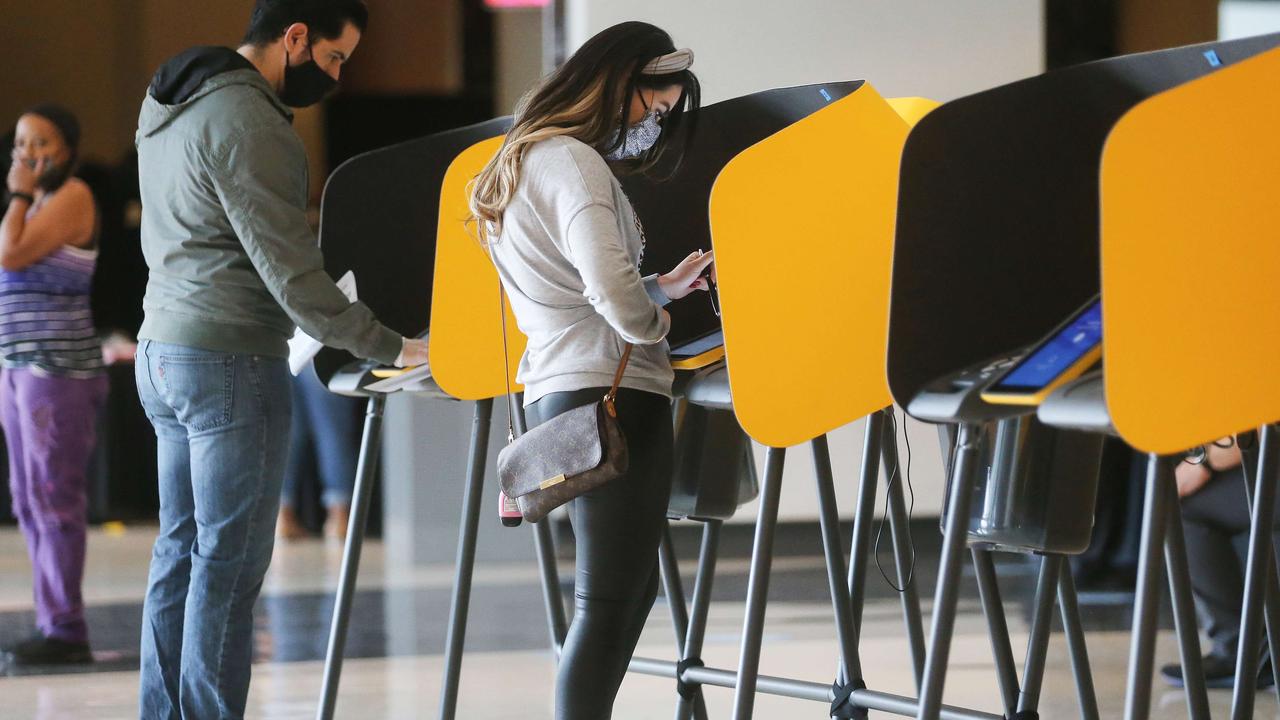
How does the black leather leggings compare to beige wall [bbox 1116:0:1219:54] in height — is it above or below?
below

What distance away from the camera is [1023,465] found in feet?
7.16

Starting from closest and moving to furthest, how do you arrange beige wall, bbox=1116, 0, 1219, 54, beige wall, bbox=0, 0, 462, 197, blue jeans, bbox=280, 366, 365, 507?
beige wall, bbox=1116, 0, 1219, 54
blue jeans, bbox=280, 366, 365, 507
beige wall, bbox=0, 0, 462, 197

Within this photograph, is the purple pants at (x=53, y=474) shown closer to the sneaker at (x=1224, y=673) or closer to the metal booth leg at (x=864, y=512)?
the metal booth leg at (x=864, y=512)

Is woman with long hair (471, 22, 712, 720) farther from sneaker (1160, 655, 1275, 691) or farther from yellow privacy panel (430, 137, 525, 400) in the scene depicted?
sneaker (1160, 655, 1275, 691)

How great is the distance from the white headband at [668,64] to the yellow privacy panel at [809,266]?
16 cm

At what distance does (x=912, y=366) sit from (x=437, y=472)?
3727mm

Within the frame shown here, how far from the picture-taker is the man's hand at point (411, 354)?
8.46ft

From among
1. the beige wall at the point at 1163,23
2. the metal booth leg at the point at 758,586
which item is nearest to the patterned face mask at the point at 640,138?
the metal booth leg at the point at 758,586

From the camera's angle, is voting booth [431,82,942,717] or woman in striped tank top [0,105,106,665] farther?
woman in striped tank top [0,105,106,665]

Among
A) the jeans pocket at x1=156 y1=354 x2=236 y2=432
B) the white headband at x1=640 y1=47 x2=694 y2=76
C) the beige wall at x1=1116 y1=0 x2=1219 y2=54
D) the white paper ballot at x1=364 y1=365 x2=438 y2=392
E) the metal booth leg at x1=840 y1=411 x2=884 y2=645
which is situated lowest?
the metal booth leg at x1=840 y1=411 x2=884 y2=645

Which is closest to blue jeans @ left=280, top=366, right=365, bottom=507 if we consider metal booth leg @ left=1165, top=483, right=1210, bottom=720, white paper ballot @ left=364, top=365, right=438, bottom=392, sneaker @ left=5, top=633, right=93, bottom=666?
sneaker @ left=5, top=633, right=93, bottom=666

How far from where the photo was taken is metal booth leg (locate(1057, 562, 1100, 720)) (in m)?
2.49

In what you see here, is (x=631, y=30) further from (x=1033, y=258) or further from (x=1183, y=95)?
(x=1183, y=95)

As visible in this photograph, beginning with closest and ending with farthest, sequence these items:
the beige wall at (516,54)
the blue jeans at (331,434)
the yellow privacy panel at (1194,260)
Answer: the yellow privacy panel at (1194,260) < the blue jeans at (331,434) < the beige wall at (516,54)
